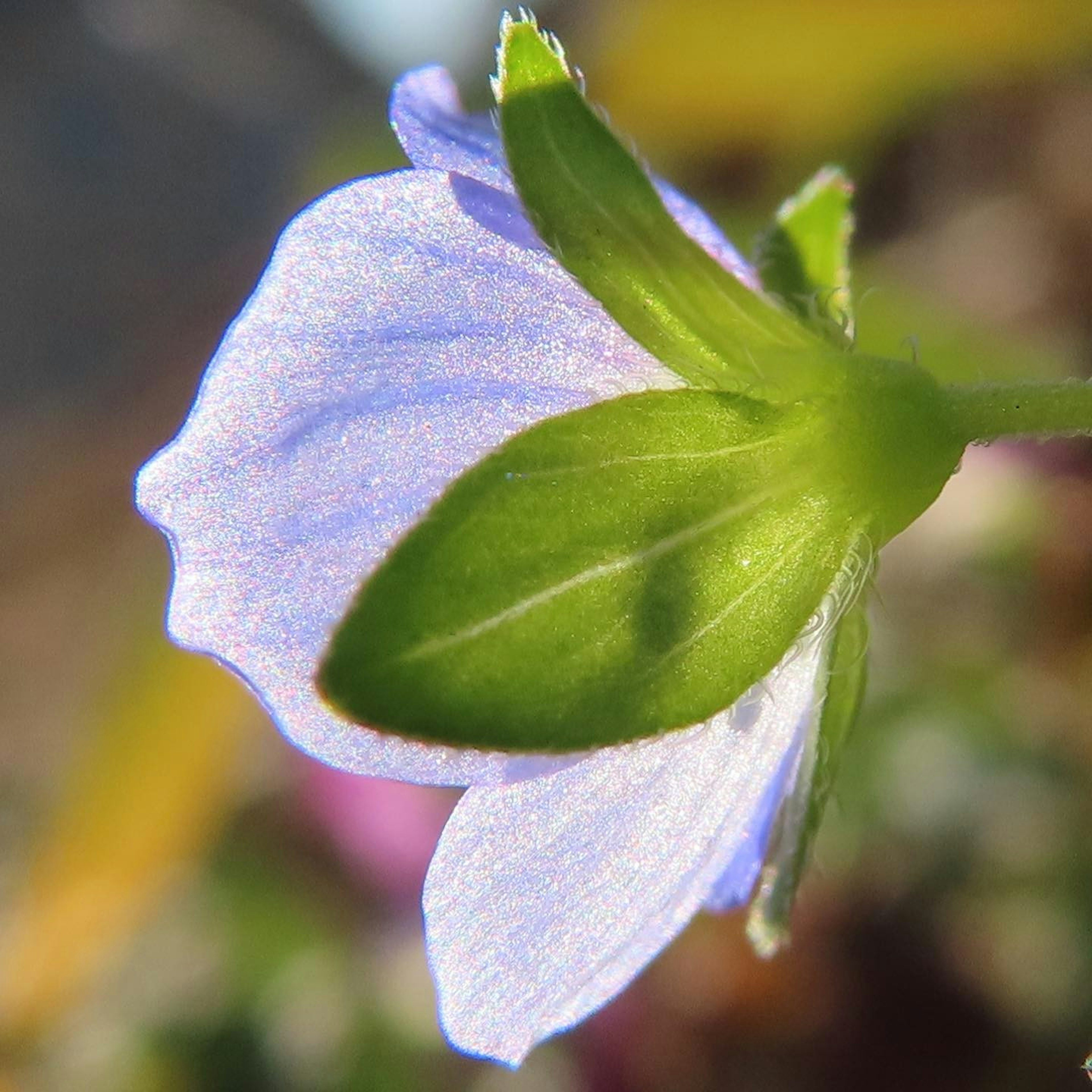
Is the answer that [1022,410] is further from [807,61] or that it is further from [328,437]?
[807,61]

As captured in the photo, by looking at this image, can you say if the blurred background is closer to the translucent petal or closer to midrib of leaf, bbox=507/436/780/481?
the translucent petal

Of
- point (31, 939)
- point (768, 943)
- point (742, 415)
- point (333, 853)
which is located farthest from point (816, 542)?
point (31, 939)

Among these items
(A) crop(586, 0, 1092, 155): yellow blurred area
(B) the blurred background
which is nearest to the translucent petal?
(B) the blurred background

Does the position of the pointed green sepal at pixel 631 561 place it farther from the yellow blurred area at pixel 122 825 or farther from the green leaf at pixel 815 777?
the yellow blurred area at pixel 122 825

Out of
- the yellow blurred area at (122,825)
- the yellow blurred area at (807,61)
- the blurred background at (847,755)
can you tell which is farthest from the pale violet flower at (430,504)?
the yellow blurred area at (807,61)

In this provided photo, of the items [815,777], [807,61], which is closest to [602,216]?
[815,777]

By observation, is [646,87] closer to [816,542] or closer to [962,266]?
[962,266]

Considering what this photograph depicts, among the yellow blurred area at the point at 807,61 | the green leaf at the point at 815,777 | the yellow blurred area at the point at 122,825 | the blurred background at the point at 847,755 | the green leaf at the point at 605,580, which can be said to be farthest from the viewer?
the yellow blurred area at the point at 807,61
